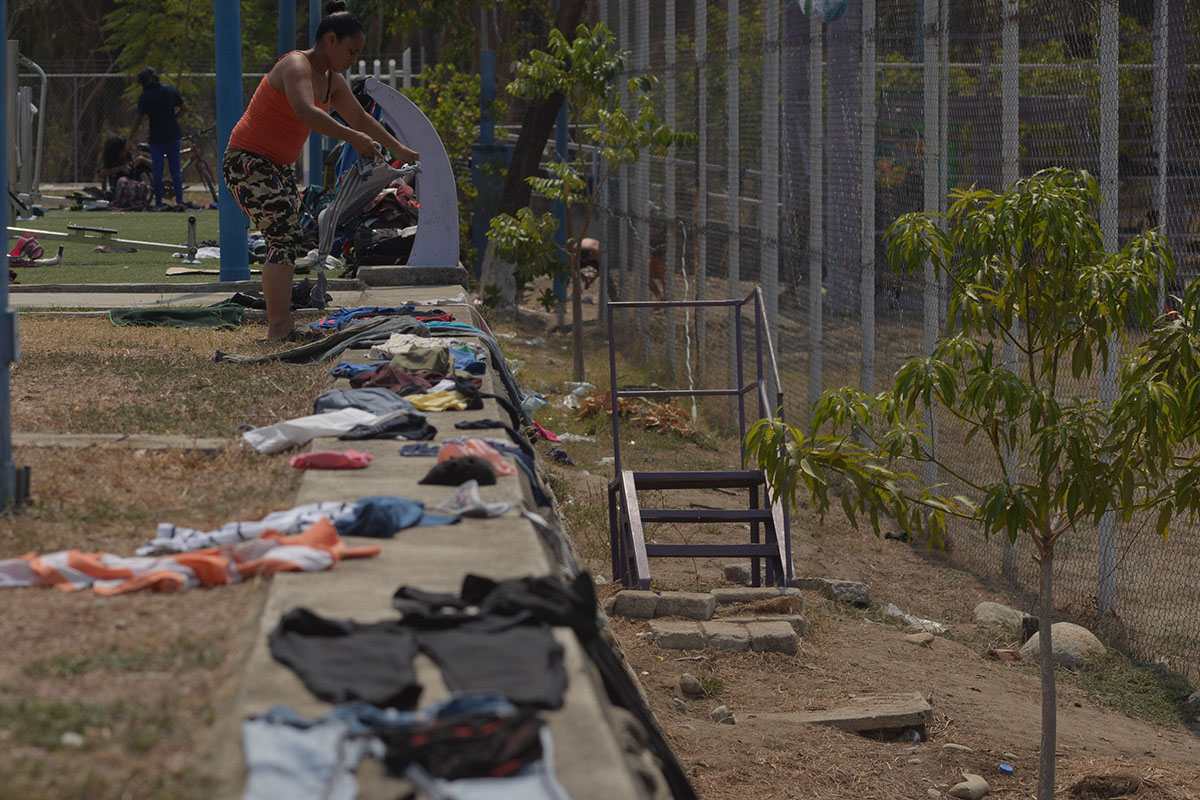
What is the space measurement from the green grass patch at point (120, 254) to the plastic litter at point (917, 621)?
267 inches

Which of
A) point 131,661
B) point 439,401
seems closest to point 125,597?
point 131,661

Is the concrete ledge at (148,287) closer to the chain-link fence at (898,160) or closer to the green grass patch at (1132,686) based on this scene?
the chain-link fence at (898,160)

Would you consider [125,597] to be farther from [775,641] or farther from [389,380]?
[775,641]

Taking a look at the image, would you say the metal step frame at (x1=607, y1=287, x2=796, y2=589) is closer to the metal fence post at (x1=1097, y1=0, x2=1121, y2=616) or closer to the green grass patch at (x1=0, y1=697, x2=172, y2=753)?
the metal fence post at (x1=1097, y1=0, x2=1121, y2=616)

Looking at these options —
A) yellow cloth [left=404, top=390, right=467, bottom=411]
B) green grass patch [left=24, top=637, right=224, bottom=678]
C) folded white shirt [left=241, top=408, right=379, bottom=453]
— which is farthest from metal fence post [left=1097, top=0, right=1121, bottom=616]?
green grass patch [left=24, top=637, right=224, bottom=678]

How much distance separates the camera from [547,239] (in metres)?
14.6

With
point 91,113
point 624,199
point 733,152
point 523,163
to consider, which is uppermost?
point 91,113

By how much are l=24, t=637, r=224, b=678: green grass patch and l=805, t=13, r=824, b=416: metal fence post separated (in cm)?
774

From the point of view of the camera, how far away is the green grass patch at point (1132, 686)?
624cm

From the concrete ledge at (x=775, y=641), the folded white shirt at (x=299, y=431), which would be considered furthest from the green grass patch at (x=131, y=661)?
the concrete ledge at (x=775, y=641)

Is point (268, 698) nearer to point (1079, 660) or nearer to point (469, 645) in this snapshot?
point (469, 645)

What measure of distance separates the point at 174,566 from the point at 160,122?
20.2 meters

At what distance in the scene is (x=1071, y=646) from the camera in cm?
677

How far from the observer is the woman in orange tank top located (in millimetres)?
7711
